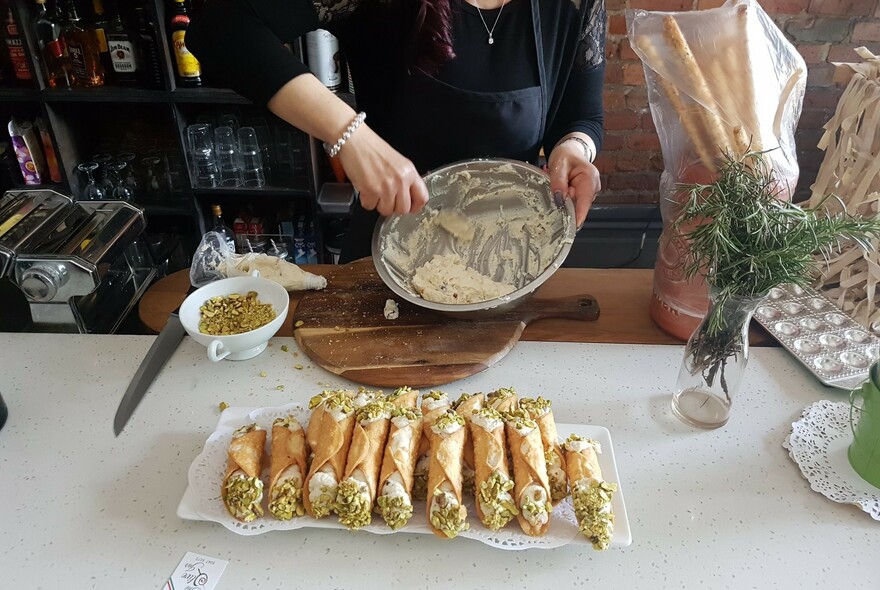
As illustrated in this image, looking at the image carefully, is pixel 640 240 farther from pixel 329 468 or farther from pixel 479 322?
pixel 329 468

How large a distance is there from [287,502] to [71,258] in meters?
0.78

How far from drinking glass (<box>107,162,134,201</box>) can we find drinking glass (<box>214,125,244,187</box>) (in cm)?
36

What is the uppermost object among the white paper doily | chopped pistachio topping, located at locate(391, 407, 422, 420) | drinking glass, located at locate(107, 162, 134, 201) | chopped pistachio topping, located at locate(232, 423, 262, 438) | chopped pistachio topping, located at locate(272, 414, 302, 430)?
chopped pistachio topping, located at locate(391, 407, 422, 420)

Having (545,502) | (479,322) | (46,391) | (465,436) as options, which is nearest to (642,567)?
(545,502)

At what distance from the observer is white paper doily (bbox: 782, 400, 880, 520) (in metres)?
0.81

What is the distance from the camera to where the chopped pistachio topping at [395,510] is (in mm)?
725

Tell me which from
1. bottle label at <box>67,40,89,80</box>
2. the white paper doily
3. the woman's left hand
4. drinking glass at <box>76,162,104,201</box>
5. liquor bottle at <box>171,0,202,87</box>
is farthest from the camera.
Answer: drinking glass at <box>76,162,104,201</box>

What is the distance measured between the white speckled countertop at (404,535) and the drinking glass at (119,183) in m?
1.35

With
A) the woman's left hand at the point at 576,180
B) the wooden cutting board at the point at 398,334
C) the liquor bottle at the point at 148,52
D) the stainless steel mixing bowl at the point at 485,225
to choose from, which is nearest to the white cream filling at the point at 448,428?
the wooden cutting board at the point at 398,334

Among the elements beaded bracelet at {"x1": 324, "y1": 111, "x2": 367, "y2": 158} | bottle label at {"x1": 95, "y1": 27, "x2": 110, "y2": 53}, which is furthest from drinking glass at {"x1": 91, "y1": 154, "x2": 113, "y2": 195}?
beaded bracelet at {"x1": 324, "y1": 111, "x2": 367, "y2": 158}

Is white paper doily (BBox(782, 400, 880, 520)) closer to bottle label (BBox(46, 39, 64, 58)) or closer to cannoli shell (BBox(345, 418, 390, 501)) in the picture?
cannoli shell (BBox(345, 418, 390, 501))

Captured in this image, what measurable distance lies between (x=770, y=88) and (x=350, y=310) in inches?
32.4

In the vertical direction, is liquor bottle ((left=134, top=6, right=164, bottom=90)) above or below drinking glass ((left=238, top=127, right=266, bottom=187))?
above

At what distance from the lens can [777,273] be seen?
768mm
